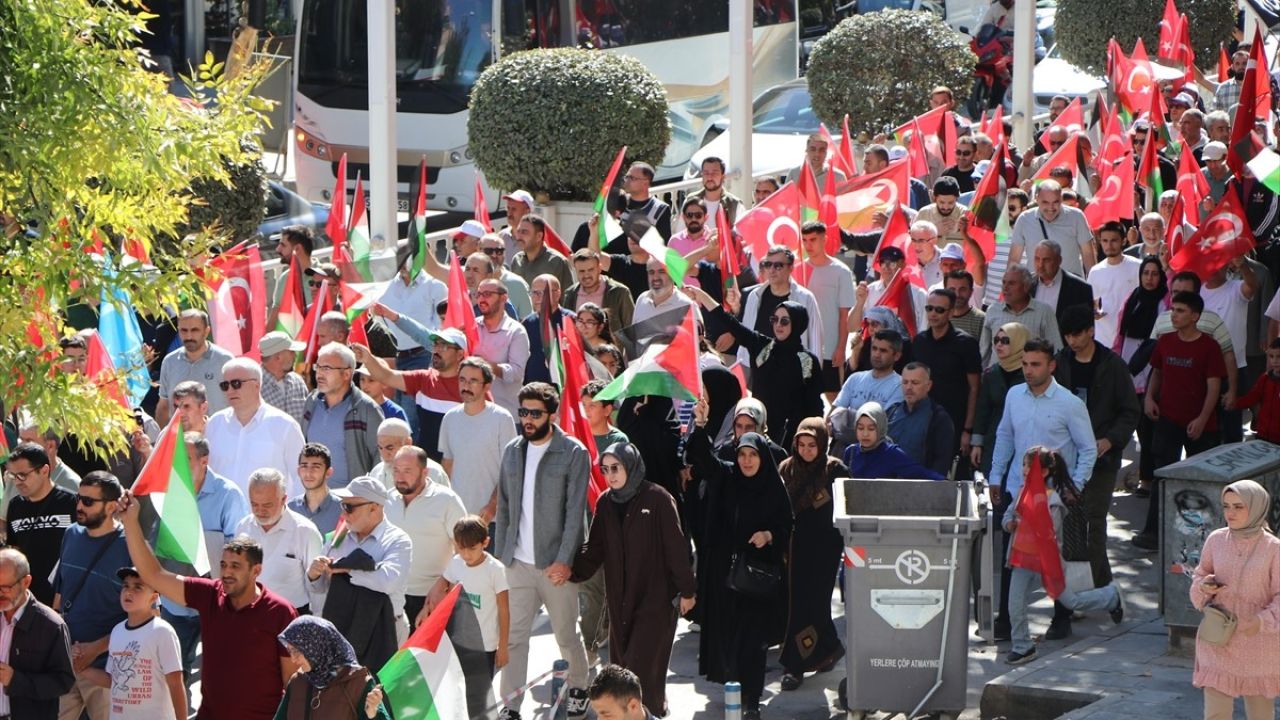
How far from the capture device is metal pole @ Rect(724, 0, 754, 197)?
64.3ft

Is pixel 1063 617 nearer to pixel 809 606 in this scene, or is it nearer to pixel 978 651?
pixel 978 651

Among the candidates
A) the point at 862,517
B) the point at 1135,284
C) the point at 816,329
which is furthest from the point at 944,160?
the point at 862,517

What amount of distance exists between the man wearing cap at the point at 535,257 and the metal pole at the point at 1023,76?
11.2 metres

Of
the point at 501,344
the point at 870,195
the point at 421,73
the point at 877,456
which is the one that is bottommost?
the point at 877,456

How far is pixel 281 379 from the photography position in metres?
12.3

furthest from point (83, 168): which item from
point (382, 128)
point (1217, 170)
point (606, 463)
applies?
point (1217, 170)

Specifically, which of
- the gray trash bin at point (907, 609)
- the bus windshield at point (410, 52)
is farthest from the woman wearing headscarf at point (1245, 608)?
the bus windshield at point (410, 52)

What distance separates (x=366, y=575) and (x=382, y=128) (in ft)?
25.4

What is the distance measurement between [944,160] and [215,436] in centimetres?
1029

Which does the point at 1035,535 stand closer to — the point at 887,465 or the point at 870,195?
the point at 887,465

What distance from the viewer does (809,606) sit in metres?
10.8

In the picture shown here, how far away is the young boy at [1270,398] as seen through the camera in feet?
40.8

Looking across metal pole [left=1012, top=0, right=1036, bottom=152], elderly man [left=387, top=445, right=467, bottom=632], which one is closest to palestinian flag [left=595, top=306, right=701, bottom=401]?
elderly man [left=387, top=445, right=467, bottom=632]

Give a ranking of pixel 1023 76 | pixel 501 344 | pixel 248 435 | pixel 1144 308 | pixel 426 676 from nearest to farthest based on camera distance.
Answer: pixel 426 676 < pixel 248 435 < pixel 501 344 < pixel 1144 308 < pixel 1023 76
